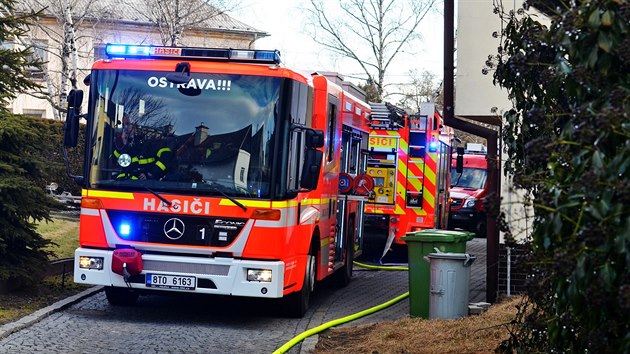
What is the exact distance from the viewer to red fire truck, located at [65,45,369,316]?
417 inches

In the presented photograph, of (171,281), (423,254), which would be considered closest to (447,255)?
(423,254)

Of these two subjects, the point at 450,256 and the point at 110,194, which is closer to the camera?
the point at 110,194

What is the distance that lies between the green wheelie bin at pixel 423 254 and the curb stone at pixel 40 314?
395 centimetres

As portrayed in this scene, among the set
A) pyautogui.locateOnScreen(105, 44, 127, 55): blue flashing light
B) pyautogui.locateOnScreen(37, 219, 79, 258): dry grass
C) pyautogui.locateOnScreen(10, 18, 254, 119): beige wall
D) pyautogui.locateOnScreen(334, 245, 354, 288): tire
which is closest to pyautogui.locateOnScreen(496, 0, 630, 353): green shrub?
pyautogui.locateOnScreen(105, 44, 127, 55): blue flashing light

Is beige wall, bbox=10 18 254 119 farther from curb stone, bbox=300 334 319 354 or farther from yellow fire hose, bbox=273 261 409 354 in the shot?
curb stone, bbox=300 334 319 354

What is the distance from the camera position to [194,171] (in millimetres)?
10734

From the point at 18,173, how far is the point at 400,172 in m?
8.95

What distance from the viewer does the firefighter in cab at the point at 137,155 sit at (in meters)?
10.8

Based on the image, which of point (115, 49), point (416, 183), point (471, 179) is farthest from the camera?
point (471, 179)

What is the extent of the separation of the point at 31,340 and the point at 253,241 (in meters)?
2.47

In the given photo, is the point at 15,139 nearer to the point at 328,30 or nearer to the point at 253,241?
the point at 253,241

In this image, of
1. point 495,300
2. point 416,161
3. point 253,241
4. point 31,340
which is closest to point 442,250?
point 495,300

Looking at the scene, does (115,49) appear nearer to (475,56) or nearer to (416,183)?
(475,56)

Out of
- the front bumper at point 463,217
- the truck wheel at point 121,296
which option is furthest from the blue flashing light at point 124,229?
the front bumper at point 463,217
